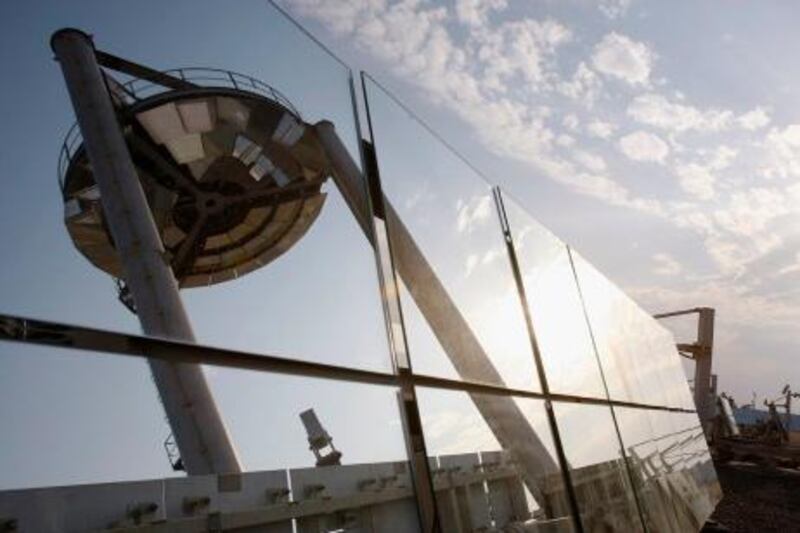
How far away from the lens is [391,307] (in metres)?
2.57

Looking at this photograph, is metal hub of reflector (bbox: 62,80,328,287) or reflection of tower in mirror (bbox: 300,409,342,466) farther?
metal hub of reflector (bbox: 62,80,328,287)

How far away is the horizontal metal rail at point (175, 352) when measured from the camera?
129 cm

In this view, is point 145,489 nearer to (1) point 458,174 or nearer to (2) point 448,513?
(2) point 448,513

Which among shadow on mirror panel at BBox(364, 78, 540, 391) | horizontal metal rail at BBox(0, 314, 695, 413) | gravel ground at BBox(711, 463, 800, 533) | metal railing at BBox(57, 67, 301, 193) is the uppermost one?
metal railing at BBox(57, 67, 301, 193)

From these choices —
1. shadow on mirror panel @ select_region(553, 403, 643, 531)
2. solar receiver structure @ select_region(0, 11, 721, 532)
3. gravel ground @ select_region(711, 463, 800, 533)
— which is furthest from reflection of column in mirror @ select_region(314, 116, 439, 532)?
gravel ground @ select_region(711, 463, 800, 533)

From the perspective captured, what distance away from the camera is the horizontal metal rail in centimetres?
→ 129

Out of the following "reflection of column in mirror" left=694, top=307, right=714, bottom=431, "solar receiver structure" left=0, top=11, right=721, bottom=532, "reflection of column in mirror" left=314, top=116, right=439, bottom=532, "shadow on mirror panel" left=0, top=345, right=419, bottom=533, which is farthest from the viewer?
"reflection of column in mirror" left=694, top=307, right=714, bottom=431

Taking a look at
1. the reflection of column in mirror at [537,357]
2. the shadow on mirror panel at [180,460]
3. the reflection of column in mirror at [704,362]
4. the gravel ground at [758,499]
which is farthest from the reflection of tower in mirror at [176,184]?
the reflection of column in mirror at [704,362]

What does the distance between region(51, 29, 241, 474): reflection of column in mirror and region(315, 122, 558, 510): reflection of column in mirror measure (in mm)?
989

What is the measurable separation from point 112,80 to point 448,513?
2450 mm

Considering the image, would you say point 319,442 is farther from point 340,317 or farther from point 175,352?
point 175,352

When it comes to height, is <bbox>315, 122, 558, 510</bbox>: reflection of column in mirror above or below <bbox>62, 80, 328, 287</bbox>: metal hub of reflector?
below

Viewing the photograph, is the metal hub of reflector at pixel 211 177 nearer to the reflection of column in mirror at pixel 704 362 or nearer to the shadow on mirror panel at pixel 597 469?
the shadow on mirror panel at pixel 597 469

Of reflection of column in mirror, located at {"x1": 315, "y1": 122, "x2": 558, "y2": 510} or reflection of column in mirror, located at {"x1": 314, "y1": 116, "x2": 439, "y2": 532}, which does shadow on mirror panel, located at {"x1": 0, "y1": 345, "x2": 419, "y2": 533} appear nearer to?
reflection of column in mirror, located at {"x1": 314, "y1": 116, "x2": 439, "y2": 532}
